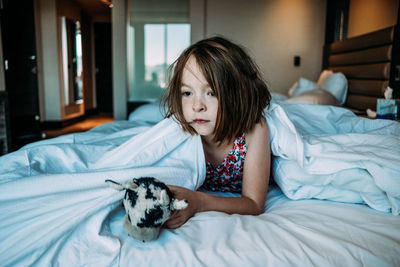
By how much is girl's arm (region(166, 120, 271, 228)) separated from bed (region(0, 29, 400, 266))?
0.03 metres

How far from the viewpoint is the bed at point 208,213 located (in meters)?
0.58

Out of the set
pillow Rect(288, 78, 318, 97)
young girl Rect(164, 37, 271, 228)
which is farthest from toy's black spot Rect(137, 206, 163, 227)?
pillow Rect(288, 78, 318, 97)

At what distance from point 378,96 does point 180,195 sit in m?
2.44

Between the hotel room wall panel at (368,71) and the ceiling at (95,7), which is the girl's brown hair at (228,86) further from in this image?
the ceiling at (95,7)

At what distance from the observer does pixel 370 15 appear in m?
3.10

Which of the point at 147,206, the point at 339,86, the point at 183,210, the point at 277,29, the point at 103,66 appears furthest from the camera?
the point at 103,66

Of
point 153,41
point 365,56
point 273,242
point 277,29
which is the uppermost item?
point 277,29

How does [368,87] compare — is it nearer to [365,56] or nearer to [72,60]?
[365,56]

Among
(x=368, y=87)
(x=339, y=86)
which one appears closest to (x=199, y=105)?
(x=368, y=87)

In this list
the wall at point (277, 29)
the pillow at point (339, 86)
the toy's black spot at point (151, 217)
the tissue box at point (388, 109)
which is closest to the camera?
the toy's black spot at point (151, 217)

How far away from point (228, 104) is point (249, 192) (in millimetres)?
262

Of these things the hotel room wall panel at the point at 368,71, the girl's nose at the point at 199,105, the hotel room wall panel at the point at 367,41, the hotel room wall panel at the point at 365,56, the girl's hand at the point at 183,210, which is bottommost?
the girl's hand at the point at 183,210

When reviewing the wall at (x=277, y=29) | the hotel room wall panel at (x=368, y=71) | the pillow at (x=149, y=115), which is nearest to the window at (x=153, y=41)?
the wall at (x=277, y=29)

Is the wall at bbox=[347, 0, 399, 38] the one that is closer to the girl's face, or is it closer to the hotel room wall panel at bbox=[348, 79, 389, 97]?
the hotel room wall panel at bbox=[348, 79, 389, 97]
